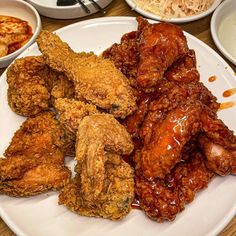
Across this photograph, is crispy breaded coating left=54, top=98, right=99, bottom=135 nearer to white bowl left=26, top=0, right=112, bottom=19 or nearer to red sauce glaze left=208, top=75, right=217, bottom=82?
red sauce glaze left=208, top=75, right=217, bottom=82

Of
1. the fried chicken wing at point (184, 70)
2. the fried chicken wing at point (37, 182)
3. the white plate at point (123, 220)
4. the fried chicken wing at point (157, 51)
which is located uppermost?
the fried chicken wing at point (157, 51)

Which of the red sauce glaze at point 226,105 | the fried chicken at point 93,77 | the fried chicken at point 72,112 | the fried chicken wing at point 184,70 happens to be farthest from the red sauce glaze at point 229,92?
the fried chicken at point 72,112

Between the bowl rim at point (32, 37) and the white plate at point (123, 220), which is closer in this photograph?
the white plate at point (123, 220)

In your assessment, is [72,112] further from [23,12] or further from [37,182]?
[23,12]

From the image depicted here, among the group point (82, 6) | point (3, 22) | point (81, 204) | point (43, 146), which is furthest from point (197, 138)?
point (3, 22)

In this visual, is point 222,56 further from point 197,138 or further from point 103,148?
point 103,148

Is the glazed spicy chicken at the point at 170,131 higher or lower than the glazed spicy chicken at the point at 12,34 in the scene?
lower

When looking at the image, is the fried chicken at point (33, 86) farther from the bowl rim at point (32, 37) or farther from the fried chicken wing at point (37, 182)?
the fried chicken wing at point (37, 182)
